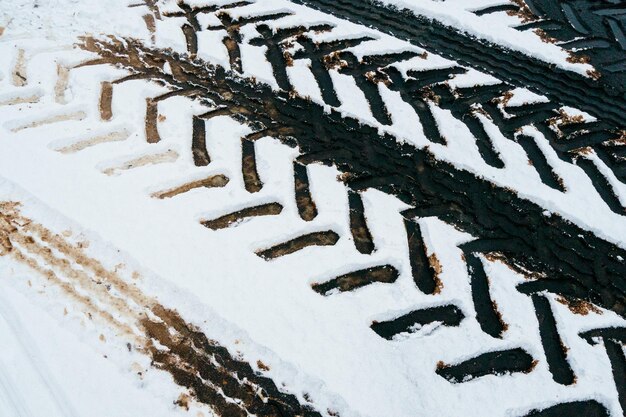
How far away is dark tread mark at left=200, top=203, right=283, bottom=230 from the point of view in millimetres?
2133

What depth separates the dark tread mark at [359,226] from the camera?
2.12 m

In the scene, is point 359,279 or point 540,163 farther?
point 540,163

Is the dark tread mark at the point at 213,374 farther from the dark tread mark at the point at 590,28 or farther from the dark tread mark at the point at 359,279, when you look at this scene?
the dark tread mark at the point at 590,28

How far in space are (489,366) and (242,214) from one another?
3.79 feet

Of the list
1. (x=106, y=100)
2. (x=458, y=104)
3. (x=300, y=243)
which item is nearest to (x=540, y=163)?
(x=458, y=104)

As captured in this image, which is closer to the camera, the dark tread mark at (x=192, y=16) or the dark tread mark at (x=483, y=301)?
the dark tread mark at (x=483, y=301)

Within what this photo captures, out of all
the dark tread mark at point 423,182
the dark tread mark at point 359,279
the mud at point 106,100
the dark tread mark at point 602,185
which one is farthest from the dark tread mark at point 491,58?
the dark tread mark at point 359,279

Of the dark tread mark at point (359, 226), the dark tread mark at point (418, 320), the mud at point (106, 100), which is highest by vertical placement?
the mud at point (106, 100)

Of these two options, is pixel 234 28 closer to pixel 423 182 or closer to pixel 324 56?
pixel 324 56

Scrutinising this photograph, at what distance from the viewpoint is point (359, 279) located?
2.03 meters

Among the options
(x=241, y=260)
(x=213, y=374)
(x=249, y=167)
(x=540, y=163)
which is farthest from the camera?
(x=540, y=163)

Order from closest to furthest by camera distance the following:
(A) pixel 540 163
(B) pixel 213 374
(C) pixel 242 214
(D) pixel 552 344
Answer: (B) pixel 213 374, (D) pixel 552 344, (C) pixel 242 214, (A) pixel 540 163

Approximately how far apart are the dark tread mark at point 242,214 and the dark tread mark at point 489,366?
93cm

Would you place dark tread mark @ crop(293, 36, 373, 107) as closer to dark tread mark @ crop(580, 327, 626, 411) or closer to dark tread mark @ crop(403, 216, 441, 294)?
dark tread mark @ crop(403, 216, 441, 294)
